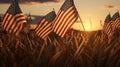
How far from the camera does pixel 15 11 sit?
17875mm

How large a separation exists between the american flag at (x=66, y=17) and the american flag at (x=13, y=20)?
3418 millimetres

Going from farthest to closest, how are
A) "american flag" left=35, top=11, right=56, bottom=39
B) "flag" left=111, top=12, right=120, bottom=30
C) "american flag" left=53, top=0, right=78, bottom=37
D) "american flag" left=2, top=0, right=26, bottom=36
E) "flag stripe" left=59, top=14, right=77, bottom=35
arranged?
"flag" left=111, top=12, right=120, bottom=30, "american flag" left=35, top=11, right=56, bottom=39, "american flag" left=2, top=0, right=26, bottom=36, "american flag" left=53, top=0, right=78, bottom=37, "flag stripe" left=59, top=14, right=77, bottom=35

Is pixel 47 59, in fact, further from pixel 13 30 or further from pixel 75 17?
pixel 13 30

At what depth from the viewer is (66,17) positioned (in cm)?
1264

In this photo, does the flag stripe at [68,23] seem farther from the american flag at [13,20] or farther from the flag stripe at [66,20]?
the american flag at [13,20]

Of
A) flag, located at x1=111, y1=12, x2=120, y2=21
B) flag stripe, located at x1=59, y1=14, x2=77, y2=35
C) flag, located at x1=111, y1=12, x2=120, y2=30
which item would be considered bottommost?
flag stripe, located at x1=59, y1=14, x2=77, y2=35

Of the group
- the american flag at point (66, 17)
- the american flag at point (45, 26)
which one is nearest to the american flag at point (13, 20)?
the american flag at point (45, 26)

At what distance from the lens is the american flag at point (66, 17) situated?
12.4 m

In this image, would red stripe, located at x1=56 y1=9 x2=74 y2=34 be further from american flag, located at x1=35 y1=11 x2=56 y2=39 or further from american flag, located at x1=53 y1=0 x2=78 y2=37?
american flag, located at x1=35 y1=11 x2=56 y2=39

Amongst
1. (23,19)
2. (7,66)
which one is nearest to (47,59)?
(7,66)

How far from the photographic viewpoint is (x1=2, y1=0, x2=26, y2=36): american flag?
16297 mm

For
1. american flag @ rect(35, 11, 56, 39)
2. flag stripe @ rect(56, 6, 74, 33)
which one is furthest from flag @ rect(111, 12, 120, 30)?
flag stripe @ rect(56, 6, 74, 33)

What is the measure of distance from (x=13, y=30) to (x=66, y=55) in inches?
468

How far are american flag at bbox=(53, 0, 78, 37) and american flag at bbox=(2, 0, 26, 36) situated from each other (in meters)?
3.42
